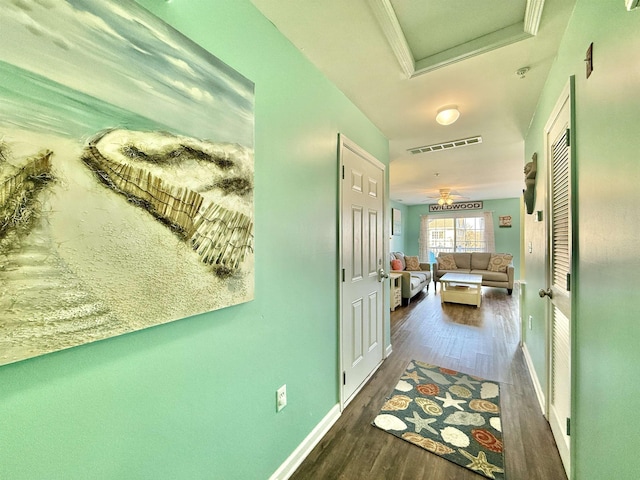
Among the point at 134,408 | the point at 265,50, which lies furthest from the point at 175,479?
the point at 265,50

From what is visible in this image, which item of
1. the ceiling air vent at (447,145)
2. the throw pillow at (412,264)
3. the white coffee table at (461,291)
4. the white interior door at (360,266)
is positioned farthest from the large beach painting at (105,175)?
the throw pillow at (412,264)

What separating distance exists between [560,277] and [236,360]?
188cm

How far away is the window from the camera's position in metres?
7.97

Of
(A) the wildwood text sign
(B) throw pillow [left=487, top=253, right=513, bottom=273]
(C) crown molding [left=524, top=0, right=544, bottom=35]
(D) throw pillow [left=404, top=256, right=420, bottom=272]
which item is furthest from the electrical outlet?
(A) the wildwood text sign

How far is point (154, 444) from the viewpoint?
86cm

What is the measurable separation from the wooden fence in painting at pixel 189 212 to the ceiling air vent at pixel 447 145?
2796 millimetres

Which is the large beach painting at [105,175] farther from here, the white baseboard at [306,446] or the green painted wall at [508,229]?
the green painted wall at [508,229]

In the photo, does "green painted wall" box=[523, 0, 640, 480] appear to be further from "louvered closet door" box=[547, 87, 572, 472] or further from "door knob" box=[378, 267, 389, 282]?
"door knob" box=[378, 267, 389, 282]

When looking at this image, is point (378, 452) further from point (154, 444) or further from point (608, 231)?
point (608, 231)

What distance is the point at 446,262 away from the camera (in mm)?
7074

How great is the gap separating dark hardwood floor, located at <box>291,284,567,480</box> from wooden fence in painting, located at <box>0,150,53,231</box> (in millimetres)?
1687

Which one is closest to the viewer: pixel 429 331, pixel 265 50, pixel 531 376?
pixel 265 50

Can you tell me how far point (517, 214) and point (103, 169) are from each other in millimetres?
9435

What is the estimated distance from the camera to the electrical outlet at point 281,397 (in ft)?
4.44
